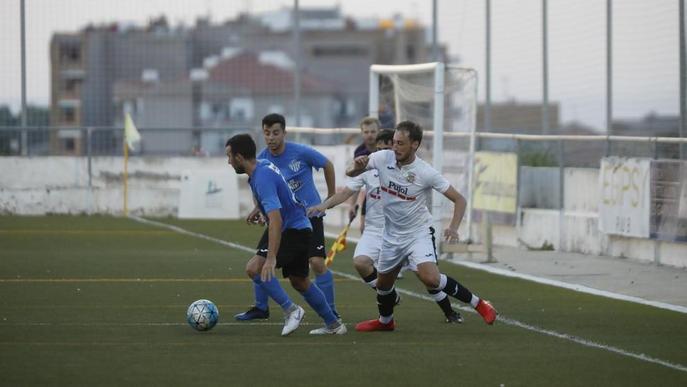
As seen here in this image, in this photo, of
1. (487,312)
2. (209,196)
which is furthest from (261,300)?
(209,196)

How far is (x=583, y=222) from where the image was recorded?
20.4 meters

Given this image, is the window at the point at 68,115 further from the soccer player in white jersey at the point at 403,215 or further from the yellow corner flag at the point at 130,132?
the soccer player in white jersey at the point at 403,215

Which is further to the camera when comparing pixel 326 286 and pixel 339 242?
pixel 339 242

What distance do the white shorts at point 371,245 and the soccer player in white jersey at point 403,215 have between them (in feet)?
4.52

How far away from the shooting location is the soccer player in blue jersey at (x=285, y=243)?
11.2 metres

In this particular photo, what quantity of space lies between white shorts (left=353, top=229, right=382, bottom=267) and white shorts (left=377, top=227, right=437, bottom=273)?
53.8 inches

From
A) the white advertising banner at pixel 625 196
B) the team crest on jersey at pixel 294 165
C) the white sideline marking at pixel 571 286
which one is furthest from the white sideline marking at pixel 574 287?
the team crest on jersey at pixel 294 165

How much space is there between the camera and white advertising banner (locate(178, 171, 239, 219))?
29.9m

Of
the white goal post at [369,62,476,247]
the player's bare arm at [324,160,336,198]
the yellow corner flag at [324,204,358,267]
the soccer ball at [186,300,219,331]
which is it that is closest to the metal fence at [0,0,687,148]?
the white goal post at [369,62,476,247]

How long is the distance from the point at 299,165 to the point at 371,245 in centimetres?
114

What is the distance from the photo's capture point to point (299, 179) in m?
13.2

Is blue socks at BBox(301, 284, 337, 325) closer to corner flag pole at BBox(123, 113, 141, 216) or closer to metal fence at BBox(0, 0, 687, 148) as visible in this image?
metal fence at BBox(0, 0, 687, 148)

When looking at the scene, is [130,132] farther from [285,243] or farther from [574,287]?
[285,243]

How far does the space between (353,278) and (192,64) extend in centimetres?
1992
